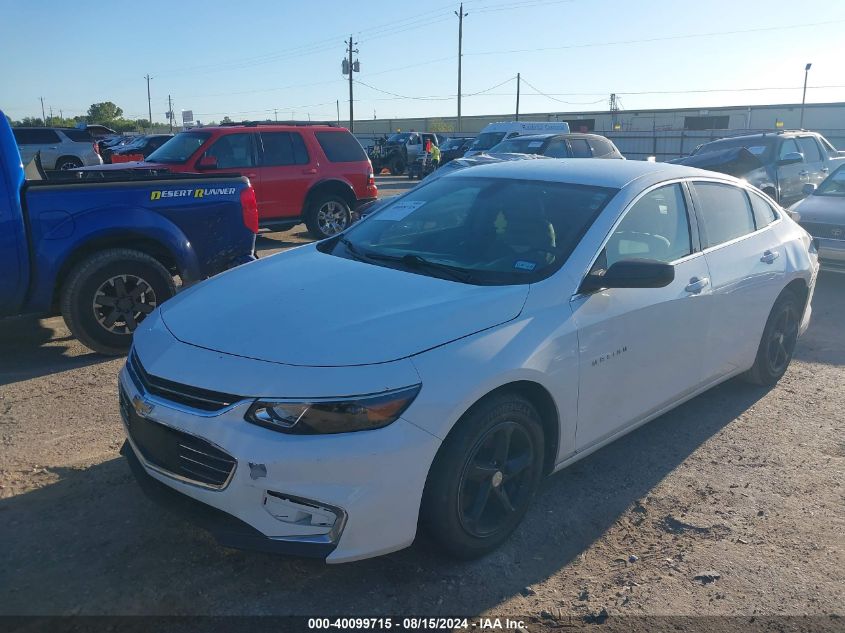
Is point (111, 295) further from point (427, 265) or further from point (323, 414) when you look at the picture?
point (323, 414)

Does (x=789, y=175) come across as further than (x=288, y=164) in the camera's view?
Yes

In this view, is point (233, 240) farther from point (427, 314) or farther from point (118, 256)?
point (427, 314)

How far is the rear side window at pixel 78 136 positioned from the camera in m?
23.2

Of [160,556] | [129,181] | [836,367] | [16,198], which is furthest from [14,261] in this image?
[836,367]

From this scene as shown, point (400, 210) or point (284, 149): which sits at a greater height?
point (284, 149)

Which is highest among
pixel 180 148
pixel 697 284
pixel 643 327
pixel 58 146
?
pixel 58 146

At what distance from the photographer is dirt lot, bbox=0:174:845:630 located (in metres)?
2.90

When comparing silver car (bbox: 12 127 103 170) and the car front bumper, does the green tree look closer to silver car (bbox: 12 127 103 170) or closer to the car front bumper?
silver car (bbox: 12 127 103 170)

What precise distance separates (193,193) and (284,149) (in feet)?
17.5

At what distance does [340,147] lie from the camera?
1199 cm

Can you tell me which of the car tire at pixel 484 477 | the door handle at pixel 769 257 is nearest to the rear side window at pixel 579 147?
the door handle at pixel 769 257

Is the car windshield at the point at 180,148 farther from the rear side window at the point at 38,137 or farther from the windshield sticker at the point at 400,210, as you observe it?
the rear side window at the point at 38,137

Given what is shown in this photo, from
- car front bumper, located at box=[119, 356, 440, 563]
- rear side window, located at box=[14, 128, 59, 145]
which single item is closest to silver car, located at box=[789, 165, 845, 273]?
car front bumper, located at box=[119, 356, 440, 563]

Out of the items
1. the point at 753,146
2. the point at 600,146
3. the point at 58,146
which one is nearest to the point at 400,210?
the point at 753,146
